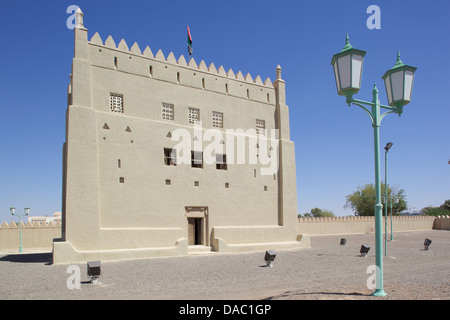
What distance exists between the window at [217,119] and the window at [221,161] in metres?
1.85

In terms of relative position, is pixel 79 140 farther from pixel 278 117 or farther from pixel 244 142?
pixel 278 117

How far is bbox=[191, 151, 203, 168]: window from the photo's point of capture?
20656 mm

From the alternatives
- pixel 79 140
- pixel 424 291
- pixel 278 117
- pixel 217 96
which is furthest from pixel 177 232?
pixel 424 291

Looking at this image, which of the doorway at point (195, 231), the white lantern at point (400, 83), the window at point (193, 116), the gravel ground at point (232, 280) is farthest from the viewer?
the window at point (193, 116)

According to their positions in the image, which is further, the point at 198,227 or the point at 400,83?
the point at 198,227

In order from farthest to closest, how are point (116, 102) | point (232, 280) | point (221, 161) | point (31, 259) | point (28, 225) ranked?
point (28, 225)
point (221, 161)
point (116, 102)
point (31, 259)
point (232, 280)

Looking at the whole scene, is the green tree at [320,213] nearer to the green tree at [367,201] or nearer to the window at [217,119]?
the green tree at [367,201]

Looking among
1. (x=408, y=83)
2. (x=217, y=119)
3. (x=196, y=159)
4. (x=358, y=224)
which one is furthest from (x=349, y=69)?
(x=358, y=224)

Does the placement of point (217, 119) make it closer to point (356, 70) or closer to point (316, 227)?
point (356, 70)

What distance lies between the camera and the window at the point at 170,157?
19828mm

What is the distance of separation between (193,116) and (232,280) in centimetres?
1165

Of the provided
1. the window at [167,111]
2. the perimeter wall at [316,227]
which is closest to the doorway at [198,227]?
the window at [167,111]

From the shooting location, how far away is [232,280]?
11570mm

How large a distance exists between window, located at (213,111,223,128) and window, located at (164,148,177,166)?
3.32 metres
